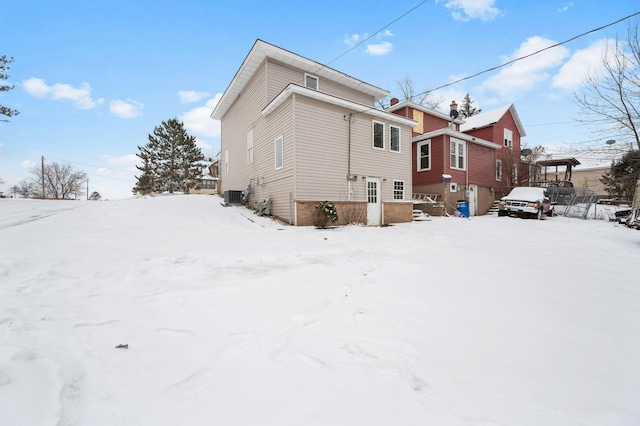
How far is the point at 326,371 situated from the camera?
1.85 metres

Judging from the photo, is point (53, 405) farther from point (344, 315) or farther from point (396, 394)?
point (344, 315)

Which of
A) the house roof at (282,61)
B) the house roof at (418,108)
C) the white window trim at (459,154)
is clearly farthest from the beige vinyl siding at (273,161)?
the white window trim at (459,154)

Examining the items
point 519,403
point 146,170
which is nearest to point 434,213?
point 519,403

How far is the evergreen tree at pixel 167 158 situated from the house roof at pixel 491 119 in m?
30.5

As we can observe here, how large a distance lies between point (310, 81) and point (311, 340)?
13.1 metres

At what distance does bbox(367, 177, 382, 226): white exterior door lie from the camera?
1180cm

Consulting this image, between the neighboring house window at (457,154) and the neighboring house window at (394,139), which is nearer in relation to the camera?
the neighboring house window at (394,139)

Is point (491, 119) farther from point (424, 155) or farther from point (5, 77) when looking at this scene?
point (5, 77)

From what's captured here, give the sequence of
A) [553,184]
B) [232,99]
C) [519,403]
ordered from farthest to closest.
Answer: [553,184]
[232,99]
[519,403]

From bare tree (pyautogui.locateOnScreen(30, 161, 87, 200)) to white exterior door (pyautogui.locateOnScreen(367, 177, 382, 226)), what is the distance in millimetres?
53583

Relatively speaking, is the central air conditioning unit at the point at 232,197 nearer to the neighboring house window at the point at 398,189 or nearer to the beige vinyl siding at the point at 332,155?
the beige vinyl siding at the point at 332,155

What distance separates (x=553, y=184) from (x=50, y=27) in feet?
103

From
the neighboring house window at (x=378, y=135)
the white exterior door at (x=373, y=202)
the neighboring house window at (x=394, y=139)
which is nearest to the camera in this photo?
the white exterior door at (x=373, y=202)

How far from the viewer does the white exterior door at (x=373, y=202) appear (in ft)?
38.7
